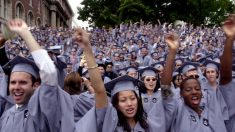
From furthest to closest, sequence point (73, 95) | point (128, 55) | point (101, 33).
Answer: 1. point (101, 33)
2. point (128, 55)
3. point (73, 95)

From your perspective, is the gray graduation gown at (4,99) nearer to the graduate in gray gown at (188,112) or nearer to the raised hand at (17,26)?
the raised hand at (17,26)

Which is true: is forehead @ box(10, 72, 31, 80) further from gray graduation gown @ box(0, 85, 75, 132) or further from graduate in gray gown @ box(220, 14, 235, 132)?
graduate in gray gown @ box(220, 14, 235, 132)

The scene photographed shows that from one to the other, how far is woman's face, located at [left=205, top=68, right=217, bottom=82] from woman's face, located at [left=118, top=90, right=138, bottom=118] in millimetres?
2378

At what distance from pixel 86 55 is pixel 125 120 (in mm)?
790

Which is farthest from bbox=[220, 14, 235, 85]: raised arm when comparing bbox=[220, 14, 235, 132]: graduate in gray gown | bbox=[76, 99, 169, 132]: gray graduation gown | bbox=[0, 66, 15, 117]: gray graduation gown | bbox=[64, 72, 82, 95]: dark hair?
bbox=[0, 66, 15, 117]: gray graduation gown

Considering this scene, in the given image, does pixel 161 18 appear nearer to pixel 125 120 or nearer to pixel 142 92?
pixel 142 92

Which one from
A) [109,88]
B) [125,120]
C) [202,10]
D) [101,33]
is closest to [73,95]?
[109,88]

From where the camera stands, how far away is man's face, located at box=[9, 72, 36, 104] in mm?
3633

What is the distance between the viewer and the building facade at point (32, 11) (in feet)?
116

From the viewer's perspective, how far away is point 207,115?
4539 mm

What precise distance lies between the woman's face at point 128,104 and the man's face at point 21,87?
860mm

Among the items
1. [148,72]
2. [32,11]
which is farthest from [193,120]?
[32,11]

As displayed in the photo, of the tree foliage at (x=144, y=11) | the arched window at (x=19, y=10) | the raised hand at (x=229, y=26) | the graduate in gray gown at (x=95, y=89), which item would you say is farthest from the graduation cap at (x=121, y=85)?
the arched window at (x=19, y=10)

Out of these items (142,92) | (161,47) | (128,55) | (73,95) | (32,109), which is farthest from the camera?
(161,47)
